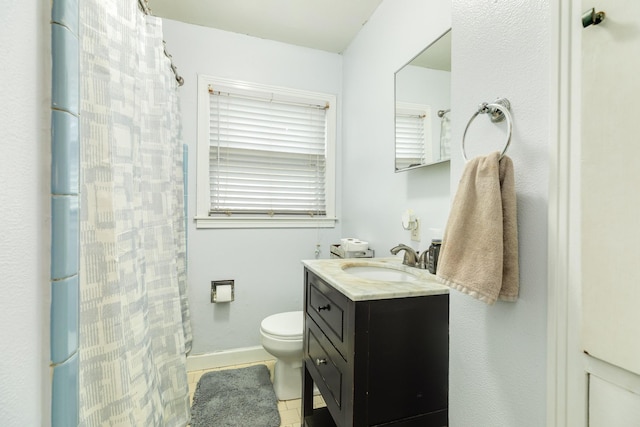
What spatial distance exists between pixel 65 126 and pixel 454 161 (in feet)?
2.95

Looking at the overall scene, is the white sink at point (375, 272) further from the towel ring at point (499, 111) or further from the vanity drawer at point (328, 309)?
the towel ring at point (499, 111)

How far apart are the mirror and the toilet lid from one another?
1.10 metres

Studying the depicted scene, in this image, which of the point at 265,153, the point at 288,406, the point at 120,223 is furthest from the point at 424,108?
the point at 288,406

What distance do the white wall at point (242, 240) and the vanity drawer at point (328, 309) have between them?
871mm

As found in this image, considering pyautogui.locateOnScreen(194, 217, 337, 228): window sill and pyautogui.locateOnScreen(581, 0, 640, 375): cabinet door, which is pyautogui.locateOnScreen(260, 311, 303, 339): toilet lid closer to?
pyautogui.locateOnScreen(194, 217, 337, 228): window sill

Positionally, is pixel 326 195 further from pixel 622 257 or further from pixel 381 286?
pixel 622 257

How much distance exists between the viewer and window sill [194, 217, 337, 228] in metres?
2.09

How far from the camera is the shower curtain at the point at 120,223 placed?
2.51 ft

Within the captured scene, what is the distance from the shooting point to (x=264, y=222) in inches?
87.4

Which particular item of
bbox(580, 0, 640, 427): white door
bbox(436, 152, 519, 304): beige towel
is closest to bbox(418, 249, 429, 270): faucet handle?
bbox(436, 152, 519, 304): beige towel

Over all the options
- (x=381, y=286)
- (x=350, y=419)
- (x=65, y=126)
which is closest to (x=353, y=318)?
(x=381, y=286)

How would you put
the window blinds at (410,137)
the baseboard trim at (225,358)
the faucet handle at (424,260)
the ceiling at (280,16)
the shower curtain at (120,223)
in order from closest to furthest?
the shower curtain at (120,223)
the faucet handle at (424,260)
the window blinds at (410,137)
the ceiling at (280,16)
the baseboard trim at (225,358)

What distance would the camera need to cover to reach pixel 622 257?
1.38ft

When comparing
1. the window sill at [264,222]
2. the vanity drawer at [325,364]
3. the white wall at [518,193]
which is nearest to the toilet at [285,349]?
the vanity drawer at [325,364]
